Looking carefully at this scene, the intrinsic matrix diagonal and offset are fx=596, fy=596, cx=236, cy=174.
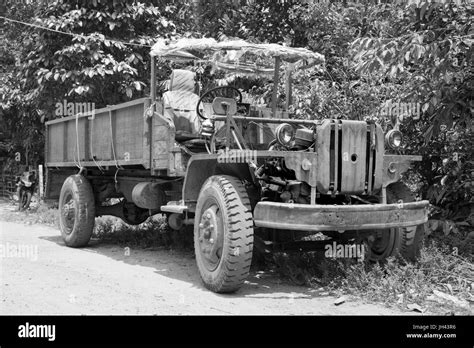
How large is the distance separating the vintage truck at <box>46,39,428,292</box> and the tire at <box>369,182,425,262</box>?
0.04 ft

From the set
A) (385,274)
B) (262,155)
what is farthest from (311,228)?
(385,274)

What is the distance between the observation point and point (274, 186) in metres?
5.98

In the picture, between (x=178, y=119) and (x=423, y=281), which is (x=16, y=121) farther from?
(x=423, y=281)

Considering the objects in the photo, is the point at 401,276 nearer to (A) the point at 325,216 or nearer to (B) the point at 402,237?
(B) the point at 402,237

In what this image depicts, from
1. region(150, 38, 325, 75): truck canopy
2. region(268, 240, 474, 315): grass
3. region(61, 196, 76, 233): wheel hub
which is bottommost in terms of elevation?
region(268, 240, 474, 315): grass

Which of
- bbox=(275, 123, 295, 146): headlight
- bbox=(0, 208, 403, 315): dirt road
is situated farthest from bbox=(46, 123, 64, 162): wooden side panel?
bbox=(275, 123, 295, 146): headlight

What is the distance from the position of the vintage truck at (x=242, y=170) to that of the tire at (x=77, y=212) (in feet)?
0.06

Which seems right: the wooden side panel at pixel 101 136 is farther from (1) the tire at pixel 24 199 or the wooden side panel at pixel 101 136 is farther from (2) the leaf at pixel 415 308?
(1) the tire at pixel 24 199

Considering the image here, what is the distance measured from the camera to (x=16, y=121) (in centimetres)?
1845

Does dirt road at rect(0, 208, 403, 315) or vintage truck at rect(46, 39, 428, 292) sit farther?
vintage truck at rect(46, 39, 428, 292)

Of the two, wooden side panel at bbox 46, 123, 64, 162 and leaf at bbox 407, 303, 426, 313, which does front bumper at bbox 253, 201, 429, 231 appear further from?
wooden side panel at bbox 46, 123, 64, 162

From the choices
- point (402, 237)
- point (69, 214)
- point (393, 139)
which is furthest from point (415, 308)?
point (69, 214)

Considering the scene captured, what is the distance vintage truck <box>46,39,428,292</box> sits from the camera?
Answer: 5.51 meters

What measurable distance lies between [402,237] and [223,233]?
1980 millimetres
